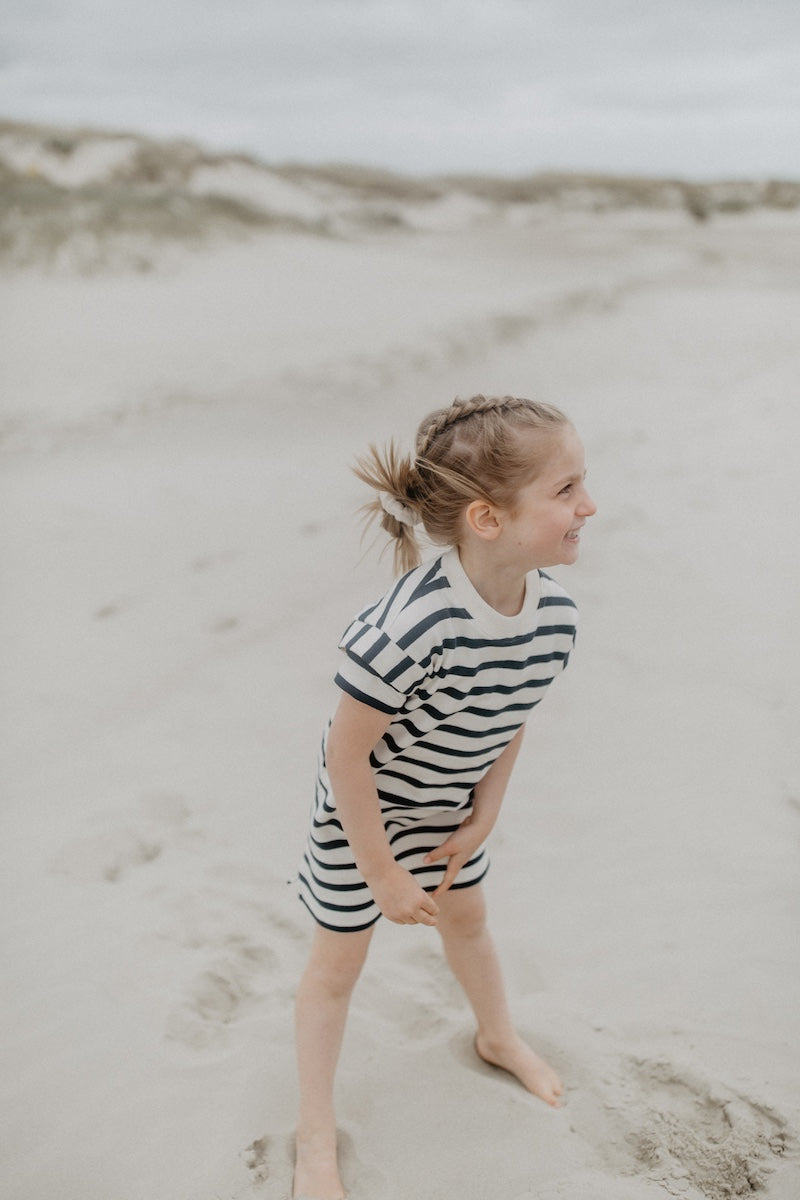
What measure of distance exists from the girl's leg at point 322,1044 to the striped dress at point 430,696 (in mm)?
68

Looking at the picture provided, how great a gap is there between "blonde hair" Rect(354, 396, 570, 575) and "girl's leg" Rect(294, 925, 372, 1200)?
66cm

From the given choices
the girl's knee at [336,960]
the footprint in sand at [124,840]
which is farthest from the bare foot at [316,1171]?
the footprint in sand at [124,840]

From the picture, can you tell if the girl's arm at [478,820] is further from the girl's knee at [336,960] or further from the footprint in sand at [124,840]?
the footprint in sand at [124,840]

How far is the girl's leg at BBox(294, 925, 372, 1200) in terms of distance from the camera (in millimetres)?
1674

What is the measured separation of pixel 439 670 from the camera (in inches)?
56.6

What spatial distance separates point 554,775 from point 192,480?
3271mm

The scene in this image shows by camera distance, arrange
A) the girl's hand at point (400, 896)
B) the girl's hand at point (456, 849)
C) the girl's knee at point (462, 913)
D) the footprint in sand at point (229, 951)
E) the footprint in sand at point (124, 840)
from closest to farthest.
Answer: the girl's hand at point (400, 896)
the girl's hand at point (456, 849)
the girl's knee at point (462, 913)
the footprint in sand at point (229, 951)
the footprint in sand at point (124, 840)

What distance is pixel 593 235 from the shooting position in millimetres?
19250

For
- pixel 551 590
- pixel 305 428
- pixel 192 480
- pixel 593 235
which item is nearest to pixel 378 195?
pixel 593 235

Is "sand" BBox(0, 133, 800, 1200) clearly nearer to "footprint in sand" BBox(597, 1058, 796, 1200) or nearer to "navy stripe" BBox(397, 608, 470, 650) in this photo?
"footprint in sand" BBox(597, 1058, 796, 1200)

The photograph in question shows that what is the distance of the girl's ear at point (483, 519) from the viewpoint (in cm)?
146

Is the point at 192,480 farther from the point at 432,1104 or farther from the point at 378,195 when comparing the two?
the point at 378,195

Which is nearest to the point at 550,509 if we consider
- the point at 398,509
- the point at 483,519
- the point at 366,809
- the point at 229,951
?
the point at 483,519

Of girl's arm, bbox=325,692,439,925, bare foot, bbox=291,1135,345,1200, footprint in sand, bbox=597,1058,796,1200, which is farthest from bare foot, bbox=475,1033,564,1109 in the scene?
girl's arm, bbox=325,692,439,925
